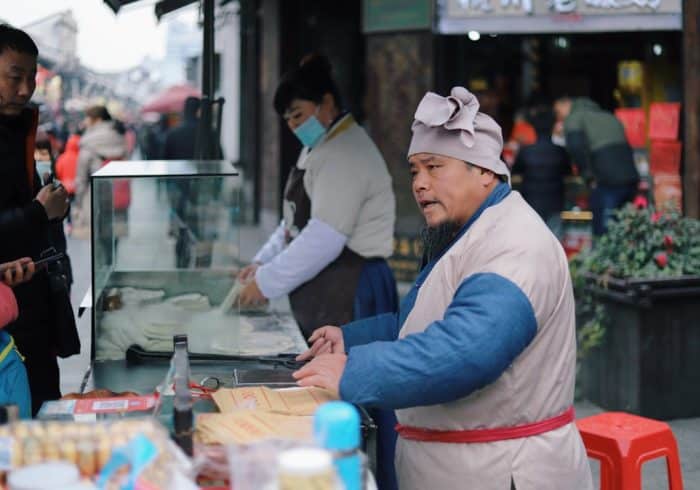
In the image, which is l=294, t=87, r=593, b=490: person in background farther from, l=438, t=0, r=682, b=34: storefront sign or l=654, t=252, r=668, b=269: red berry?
l=438, t=0, r=682, b=34: storefront sign

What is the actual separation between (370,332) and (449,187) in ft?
2.06

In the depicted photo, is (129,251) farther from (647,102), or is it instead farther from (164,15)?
(647,102)

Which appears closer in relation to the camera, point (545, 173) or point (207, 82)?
point (207, 82)

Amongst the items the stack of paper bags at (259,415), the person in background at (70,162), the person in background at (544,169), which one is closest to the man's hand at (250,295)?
the stack of paper bags at (259,415)

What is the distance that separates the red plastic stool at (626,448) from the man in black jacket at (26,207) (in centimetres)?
200

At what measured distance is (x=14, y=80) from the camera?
3553 mm

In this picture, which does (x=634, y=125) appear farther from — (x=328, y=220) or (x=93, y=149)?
(x=328, y=220)

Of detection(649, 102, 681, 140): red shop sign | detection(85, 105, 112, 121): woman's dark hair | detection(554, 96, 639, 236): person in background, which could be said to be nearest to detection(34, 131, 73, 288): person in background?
detection(85, 105, 112, 121): woman's dark hair

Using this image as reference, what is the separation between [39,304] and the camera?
146 inches

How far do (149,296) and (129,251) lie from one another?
1.89 ft

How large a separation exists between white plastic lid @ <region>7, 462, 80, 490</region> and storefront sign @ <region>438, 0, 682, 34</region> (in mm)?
7528

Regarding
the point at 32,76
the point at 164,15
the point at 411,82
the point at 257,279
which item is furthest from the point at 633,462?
the point at 411,82

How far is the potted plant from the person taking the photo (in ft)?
19.2

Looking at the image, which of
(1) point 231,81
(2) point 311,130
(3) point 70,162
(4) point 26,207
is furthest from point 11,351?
(1) point 231,81
